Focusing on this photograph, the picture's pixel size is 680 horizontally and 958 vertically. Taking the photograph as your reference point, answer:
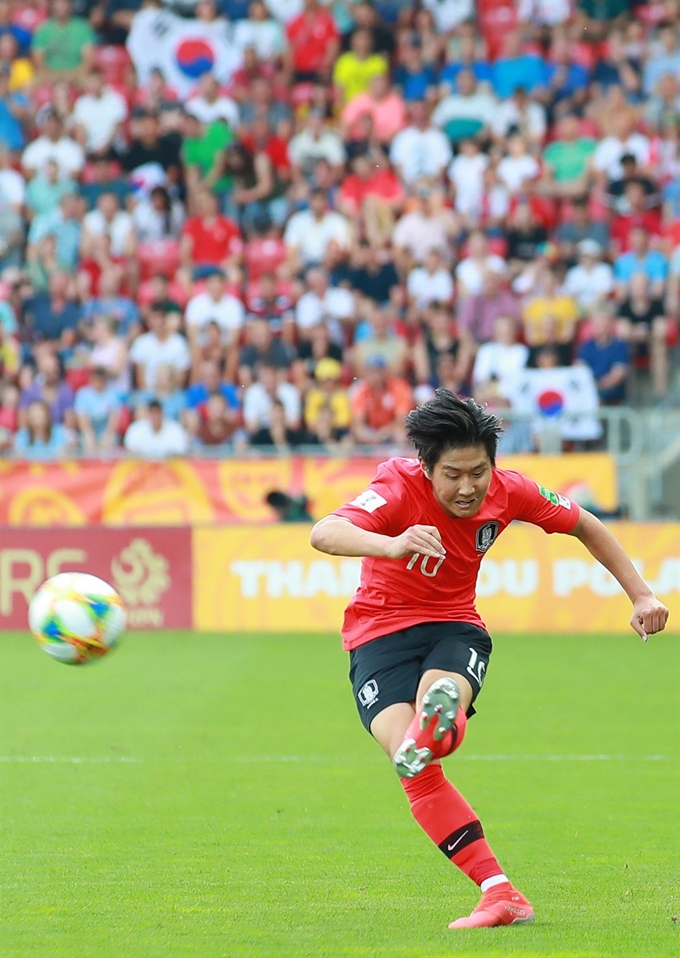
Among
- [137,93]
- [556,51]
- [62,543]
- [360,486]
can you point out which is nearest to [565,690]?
[360,486]

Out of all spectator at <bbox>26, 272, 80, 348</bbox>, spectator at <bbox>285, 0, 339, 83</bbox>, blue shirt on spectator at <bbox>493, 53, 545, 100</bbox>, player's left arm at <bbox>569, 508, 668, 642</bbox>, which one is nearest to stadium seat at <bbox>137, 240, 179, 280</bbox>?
spectator at <bbox>26, 272, 80, 348</bbox>

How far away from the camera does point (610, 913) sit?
5.04 metres

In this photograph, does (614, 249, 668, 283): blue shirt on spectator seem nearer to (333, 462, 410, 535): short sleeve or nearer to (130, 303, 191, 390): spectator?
(130, 303, 191, 390): spectator

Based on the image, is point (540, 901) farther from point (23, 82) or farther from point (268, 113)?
point (23, 82)

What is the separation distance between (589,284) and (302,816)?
436 inches

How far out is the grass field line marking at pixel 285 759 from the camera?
8414mm

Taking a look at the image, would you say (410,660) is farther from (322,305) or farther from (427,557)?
(322,305)

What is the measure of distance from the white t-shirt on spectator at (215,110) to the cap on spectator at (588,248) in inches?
202

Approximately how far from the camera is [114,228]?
1878cm

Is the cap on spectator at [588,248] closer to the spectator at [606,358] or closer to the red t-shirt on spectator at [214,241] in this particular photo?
the spectator at [606,358]

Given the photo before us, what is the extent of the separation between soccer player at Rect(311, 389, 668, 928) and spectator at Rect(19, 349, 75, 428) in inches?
473

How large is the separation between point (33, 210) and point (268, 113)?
10.7ft

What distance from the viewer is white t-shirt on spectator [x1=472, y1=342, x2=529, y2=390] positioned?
16141 millimetres

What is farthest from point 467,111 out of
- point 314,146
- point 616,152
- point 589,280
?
point 589,280
